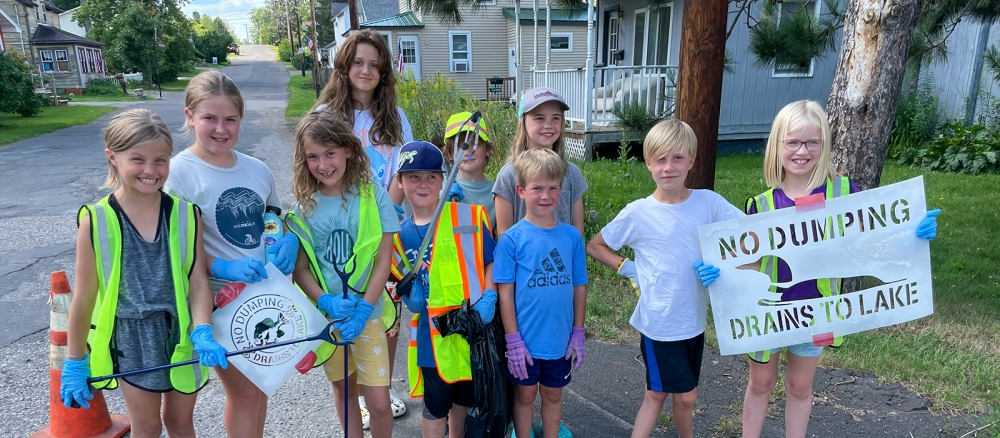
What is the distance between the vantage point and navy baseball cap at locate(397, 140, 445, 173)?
2553mm

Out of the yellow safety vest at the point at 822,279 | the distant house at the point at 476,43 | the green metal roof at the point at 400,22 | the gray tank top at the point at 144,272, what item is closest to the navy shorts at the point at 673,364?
the yellow safety vest at the point at 822,279

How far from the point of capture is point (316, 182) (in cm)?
252

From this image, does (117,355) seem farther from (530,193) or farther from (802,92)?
(802,92)

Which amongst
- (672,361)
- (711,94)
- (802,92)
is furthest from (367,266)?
(802,92)

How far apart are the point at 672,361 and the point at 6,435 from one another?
134 inches

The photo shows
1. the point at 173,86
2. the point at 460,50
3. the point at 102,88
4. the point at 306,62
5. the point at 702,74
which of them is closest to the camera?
the point at 702,74

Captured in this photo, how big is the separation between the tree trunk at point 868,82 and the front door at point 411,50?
23816 mm

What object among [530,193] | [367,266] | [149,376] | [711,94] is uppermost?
[711,94]

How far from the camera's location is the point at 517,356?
2465 mm

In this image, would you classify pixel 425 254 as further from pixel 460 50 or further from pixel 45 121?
pixel 460 50

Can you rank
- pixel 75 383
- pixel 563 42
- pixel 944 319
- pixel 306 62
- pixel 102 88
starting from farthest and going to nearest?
pixel 306 62 < pixel 102 88 < pixel 563 42 < pixel 944 319 < pixel 75 383

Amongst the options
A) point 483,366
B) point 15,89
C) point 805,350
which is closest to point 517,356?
point 483,366

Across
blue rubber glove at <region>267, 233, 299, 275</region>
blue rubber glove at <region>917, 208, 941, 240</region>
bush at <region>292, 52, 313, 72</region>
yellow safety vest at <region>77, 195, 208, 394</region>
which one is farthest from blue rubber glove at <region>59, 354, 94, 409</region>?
bush at <region>292, 52, 313, 72</region>

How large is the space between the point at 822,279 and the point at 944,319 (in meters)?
2.48
